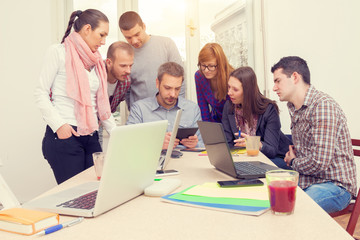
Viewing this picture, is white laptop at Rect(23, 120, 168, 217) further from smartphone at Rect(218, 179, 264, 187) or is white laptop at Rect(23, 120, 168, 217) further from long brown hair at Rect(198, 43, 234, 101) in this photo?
long brown hair at Rect(198, 43, 234, 101)

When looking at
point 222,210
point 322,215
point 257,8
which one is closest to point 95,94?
point 222,210

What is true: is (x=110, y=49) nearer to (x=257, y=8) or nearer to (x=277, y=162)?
(x=277, y=162)

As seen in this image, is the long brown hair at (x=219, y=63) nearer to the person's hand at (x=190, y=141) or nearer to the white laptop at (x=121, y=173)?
the person's hand at (x=190, y=141)

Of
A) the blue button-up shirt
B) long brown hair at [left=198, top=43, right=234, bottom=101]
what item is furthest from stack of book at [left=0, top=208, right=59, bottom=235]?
long brown hair at [left=198, top=43, right=234, bottom=101]

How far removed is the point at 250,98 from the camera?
228cm

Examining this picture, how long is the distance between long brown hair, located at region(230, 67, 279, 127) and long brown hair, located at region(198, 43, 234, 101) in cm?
15

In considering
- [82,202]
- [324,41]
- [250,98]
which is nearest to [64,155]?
[82,202]

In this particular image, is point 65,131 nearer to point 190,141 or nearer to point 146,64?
point 190,141

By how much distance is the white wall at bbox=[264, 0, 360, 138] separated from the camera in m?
3.15

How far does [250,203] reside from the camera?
2.88ft

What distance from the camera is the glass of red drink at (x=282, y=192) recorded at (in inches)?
31.5

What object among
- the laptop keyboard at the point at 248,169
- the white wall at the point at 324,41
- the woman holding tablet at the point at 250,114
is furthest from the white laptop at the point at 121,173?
the white wall at the point at 324,41

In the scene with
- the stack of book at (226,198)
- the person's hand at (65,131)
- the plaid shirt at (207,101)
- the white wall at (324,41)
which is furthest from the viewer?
the white wall at (324,41)

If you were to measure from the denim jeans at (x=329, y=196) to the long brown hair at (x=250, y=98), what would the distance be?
73 cm
